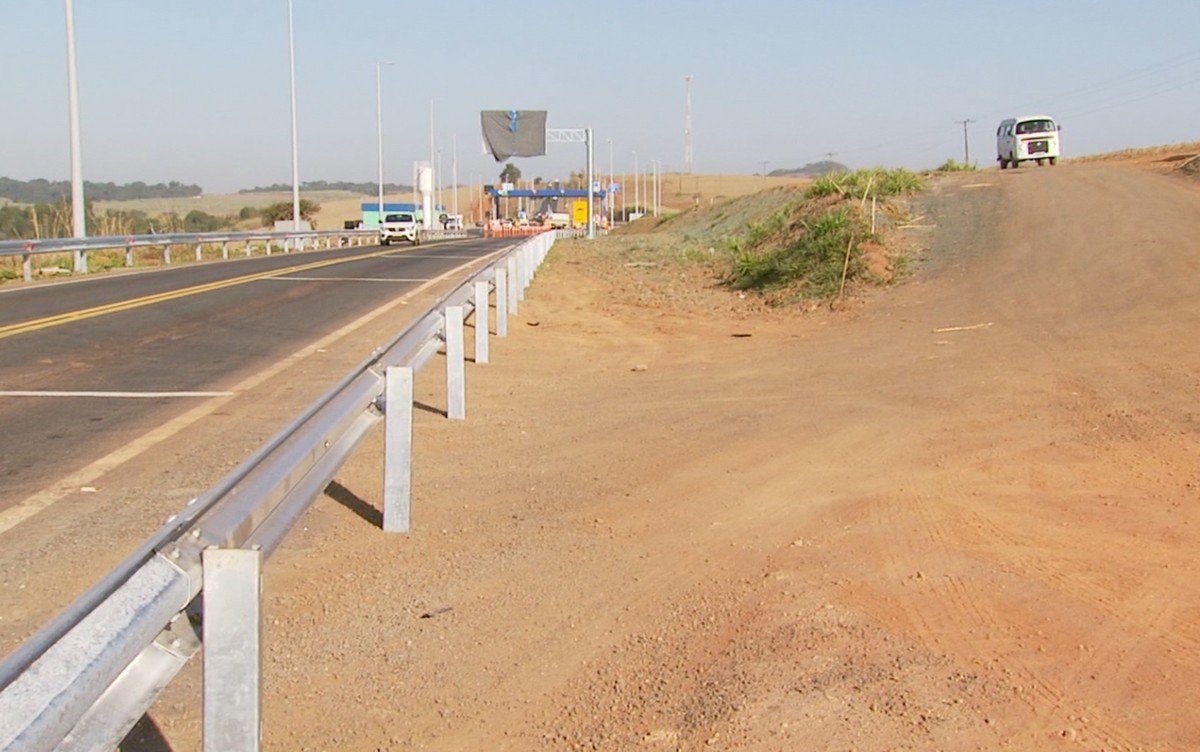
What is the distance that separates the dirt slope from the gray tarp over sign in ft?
159

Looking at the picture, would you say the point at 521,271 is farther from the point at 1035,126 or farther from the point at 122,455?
the point at 1035,126

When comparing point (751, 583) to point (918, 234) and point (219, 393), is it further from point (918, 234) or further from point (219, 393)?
point (918, 234)

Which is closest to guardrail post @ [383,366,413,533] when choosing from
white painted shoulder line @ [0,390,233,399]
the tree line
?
white painted shoulder line @ [0,390,233,399]

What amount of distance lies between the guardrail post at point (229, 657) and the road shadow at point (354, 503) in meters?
3.52

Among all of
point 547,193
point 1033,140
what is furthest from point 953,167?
point 547,193

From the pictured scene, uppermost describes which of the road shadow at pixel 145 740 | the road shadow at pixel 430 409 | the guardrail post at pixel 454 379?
the guardrail post at pixel 454 379

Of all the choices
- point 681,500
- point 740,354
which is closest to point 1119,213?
point 740,354

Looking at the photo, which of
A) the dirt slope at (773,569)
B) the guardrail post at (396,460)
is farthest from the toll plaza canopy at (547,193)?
the guardrail post at (396,460)

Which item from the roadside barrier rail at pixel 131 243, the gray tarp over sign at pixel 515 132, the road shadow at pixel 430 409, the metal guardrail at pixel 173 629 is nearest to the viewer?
the metal guardrail at pixel 173 629

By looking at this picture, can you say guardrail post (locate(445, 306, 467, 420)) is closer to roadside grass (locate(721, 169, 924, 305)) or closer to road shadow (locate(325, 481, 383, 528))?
road shadow (locate(325, 481, 383, 528))

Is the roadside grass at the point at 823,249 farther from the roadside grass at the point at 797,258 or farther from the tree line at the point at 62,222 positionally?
the tree line at the point at 62,222

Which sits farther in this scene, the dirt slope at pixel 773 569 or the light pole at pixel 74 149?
the light pole at pixel 74 149

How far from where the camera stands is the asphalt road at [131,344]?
9.30 meters

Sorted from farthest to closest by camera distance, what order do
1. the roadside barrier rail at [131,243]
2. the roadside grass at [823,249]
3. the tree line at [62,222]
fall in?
the tree line at [62,222], the roadside barrier rail at [131,243], the roadside grass at [823,249]
